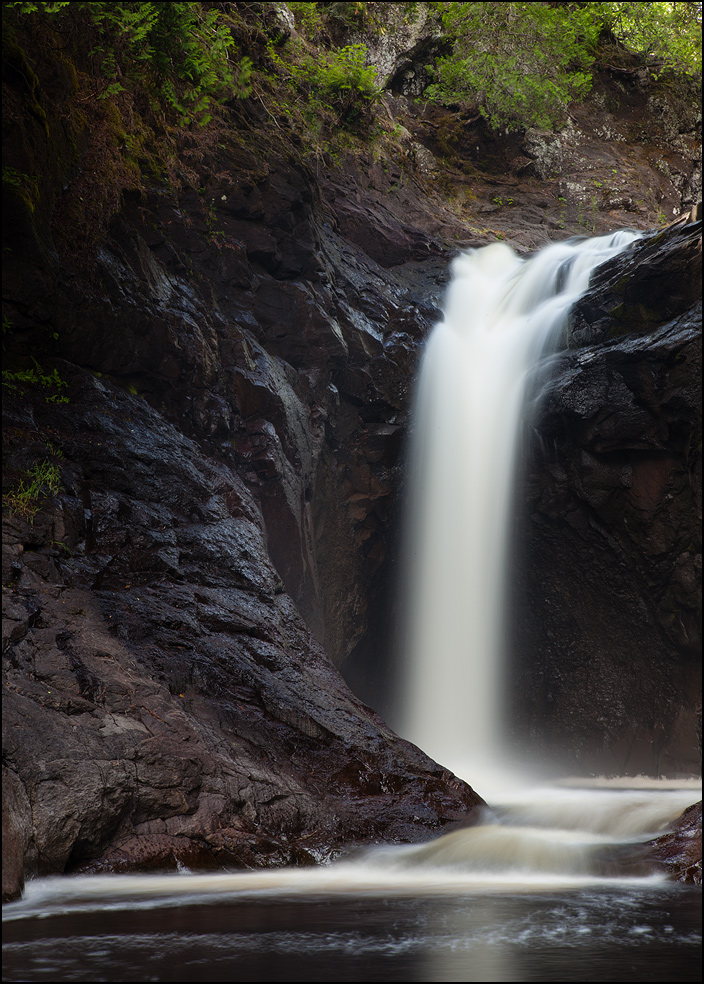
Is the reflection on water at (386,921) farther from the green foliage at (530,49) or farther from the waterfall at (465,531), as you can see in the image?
the green foliage at (530,49)

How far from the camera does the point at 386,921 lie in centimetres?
355

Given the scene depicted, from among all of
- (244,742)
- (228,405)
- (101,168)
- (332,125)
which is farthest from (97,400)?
(332,125)

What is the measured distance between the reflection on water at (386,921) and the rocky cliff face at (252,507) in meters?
0.48

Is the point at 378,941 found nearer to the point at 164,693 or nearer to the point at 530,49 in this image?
the point at 164,693

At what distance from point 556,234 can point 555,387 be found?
721 centimetres

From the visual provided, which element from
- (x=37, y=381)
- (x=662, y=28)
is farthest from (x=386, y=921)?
(x=662, y=28)

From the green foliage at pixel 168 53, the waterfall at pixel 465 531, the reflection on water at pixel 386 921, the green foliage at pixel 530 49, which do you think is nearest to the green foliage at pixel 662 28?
the green foliage at pixel 530 49

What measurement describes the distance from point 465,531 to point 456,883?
640 cm

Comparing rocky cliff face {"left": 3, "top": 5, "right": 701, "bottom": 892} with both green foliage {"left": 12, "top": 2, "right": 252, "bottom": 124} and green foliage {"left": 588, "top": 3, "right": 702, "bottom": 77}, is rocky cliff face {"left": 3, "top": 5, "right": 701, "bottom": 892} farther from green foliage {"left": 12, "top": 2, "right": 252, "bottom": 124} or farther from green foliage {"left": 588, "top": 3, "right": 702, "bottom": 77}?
green foliage {"left": 588, "top": 3, "right": 702, "bottom": 77}

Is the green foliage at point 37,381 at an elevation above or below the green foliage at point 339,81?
below

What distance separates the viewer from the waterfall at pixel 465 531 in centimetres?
1029

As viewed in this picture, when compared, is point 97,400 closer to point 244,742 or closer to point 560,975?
point 244,742

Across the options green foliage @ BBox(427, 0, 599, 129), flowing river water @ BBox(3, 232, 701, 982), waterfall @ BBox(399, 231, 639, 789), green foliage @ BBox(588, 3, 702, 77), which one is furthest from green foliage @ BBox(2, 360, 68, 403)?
green foliage @ BBox(588, 3, 702, 77)

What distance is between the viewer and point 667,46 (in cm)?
1792
